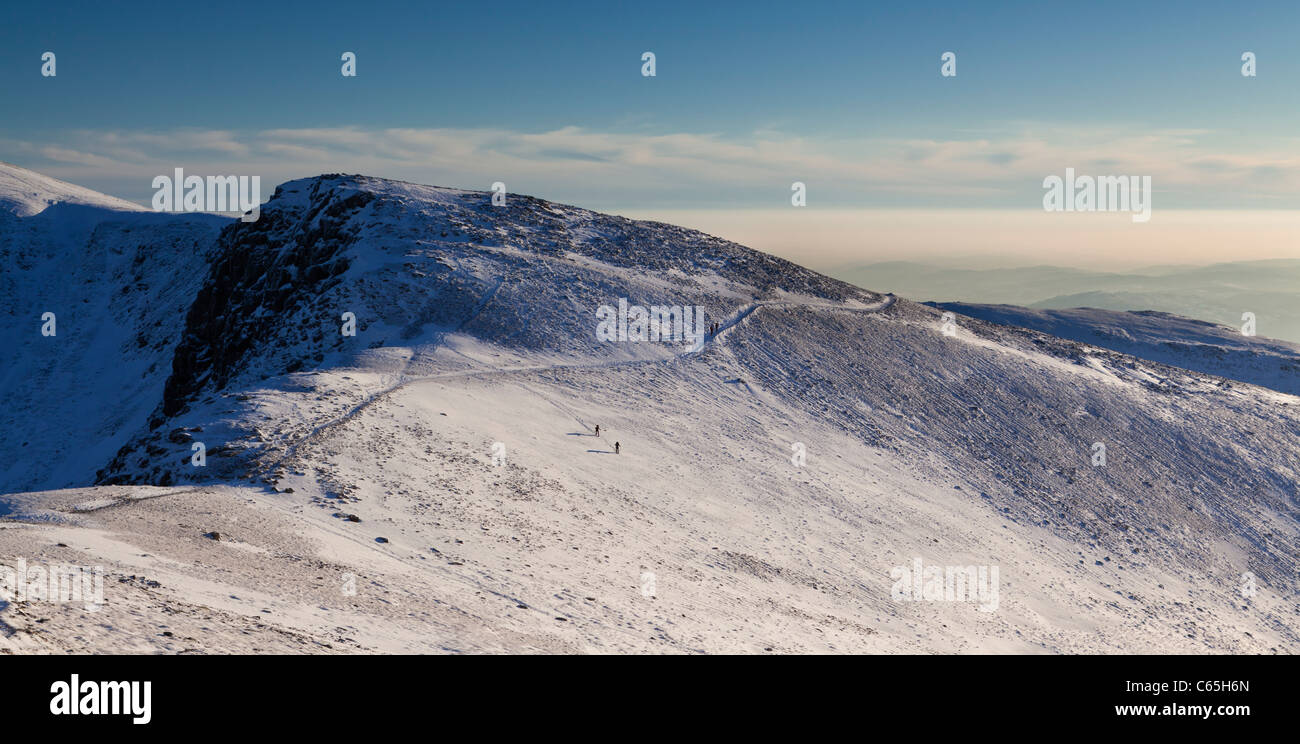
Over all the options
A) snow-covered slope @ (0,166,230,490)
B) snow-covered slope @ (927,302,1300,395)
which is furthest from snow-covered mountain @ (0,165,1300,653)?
snow-covered slope @ (927,302,1300,395)

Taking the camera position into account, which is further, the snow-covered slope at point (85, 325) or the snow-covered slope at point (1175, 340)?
the snow-covered slope at point (1175, 340)

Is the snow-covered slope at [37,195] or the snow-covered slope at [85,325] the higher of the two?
the snow-covered slope at [37,195]

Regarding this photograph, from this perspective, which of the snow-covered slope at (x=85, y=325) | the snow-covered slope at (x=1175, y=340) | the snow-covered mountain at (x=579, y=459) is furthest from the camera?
the snow-covered slope at (x=1175, y=340)

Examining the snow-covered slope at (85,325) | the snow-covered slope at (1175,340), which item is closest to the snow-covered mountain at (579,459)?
the snow-covered slope at (85,325)

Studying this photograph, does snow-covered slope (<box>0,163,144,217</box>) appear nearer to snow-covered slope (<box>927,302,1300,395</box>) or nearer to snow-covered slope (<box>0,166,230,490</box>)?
snow-covered slope (<box>0,166,230,490</box>)

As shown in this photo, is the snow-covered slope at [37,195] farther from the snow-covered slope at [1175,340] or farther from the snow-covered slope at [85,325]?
the snow-covered slope at [1175,340]

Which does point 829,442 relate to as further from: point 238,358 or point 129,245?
point 129,245
